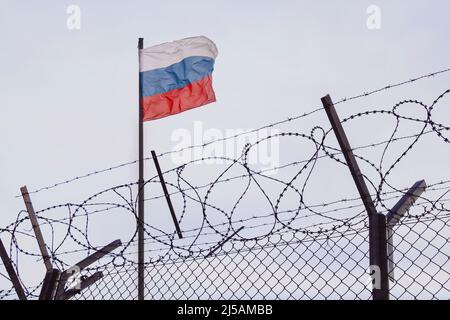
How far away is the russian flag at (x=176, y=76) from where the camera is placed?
1180cm

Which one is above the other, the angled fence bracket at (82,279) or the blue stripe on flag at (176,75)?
the blue stripe on flag at (176,75)

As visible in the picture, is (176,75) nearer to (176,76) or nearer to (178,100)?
(176,76)

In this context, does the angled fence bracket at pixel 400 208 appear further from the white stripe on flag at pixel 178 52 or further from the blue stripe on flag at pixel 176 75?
the white stripe on flag at pixel 178 52

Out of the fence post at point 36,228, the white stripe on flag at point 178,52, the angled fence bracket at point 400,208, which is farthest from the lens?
the white stripe on flag at point 178,52

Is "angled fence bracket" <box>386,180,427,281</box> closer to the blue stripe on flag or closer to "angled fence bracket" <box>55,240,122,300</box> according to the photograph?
"angled fence bracket" <box>55,240,122,300</box>

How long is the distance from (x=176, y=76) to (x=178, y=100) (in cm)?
56

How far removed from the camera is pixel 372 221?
12.5ft

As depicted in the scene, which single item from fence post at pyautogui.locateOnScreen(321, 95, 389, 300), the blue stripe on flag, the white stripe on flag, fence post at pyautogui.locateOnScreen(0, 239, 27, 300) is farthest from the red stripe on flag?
fence post at pyautogui.locateOnScreen(321, 95, 389, 300)

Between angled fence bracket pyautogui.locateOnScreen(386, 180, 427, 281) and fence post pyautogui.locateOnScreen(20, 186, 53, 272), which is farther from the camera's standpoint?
fence post pyautogui.locateOnScreen(20, 186, 53, 272)

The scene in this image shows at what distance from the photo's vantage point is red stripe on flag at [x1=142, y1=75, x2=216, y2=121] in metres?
11.8

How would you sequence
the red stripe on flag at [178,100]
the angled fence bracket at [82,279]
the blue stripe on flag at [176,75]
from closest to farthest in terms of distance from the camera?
1. the angled fence bracket at [82,279]
2. the red stripe on flag at [178,100]
3. the blue stripe on flag at [176,75]

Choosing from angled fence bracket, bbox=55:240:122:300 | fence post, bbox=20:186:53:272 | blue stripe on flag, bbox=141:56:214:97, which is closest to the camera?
angled fence bracket, bbox=55:240:122:300

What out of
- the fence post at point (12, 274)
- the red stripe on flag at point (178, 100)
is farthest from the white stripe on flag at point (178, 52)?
the fence post at point (12, 274)
